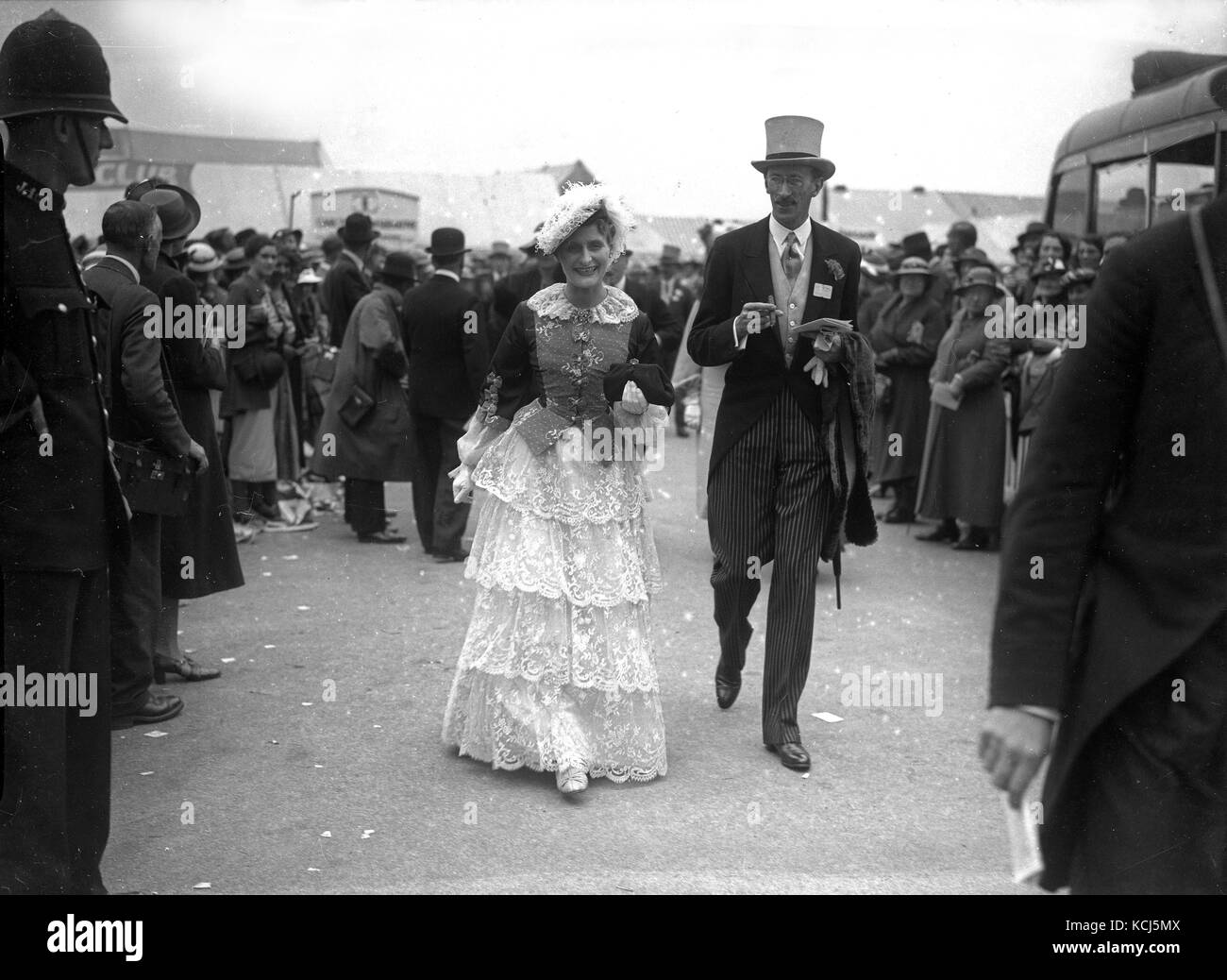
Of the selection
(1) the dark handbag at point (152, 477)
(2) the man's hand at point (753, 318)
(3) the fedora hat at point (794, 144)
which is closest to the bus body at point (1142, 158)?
(3) the fedora hat at point (794, 144)

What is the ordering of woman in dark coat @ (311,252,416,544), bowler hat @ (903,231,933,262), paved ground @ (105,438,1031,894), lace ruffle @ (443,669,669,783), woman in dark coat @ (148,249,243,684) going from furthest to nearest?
1. bowler hat @ (903,231,933,262)
2. woman in dark coat @ (311,252,416,544)
3. woman in dark coat @ (148,249,243,684)
4. lace ruffle @ (443,669,669,783)
5. paved ground @ (105,438,1031,894)

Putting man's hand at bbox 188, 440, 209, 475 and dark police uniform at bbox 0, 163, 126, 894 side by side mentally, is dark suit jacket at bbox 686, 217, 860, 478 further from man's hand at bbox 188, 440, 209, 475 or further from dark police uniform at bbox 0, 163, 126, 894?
dark police uniform at bbox 0, 163, 126, 894

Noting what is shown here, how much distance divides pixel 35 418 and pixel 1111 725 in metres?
2.65

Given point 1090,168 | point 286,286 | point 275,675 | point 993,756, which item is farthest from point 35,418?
point 1090,168

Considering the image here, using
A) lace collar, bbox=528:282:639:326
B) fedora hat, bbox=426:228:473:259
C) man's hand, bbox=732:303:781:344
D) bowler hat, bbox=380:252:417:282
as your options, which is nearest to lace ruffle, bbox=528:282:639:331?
lace collar, bbox=528:282:639:326

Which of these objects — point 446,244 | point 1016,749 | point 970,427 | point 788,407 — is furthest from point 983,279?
point 1016,749

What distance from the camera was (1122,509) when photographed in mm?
2242

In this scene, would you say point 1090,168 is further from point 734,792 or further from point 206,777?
point 206,777

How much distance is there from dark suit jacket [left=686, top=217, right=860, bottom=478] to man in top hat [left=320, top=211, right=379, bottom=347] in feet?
20.7

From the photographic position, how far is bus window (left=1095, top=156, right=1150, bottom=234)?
10.7 m

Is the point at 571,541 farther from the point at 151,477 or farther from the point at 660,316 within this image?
the point at 660,316

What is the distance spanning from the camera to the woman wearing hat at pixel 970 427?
10.3m
